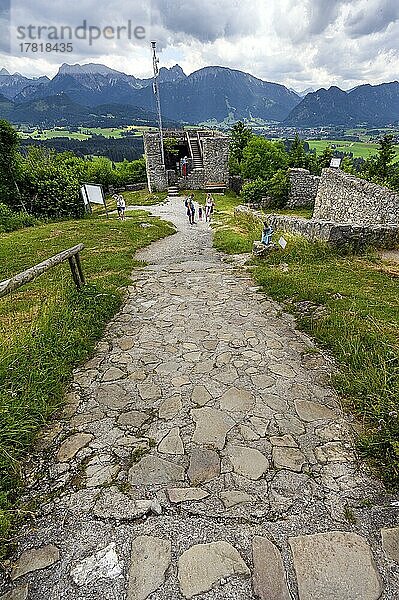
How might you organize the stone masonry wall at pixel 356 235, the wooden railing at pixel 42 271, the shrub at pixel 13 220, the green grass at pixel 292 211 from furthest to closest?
the green grass at pixel 292 211 < the shrub at pixel 13 220 < the stone masonry wall at pixel 356 235 < the wooden railing at pixel 42 271

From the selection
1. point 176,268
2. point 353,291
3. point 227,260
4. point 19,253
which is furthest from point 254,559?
point 19,253

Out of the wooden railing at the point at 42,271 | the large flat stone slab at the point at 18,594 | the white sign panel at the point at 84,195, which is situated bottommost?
the white sign panel at the point at 84,195

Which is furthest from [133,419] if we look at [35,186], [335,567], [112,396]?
[35,186]

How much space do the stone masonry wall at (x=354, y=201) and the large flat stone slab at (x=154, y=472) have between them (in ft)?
31.3

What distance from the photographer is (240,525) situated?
216cm

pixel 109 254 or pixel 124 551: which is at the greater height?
pixel 124 551

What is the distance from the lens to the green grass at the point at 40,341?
274 cm

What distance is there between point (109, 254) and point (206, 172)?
20.3m

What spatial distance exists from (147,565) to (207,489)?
24.0 inches

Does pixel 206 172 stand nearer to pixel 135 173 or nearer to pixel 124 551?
pixel 135 173

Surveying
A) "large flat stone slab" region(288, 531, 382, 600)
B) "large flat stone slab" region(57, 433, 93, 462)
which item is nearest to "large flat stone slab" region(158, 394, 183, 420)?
"large flat stone slab" region(57, 433, 93, 462)

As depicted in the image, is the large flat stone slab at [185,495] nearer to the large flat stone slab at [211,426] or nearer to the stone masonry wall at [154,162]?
the large flat stone slab at [211,426]

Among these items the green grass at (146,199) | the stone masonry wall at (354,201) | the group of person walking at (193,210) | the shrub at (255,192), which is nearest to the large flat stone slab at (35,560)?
the stone masonry wall at (354,201)

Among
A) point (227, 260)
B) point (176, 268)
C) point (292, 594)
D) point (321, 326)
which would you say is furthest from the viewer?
point (227, 260)
